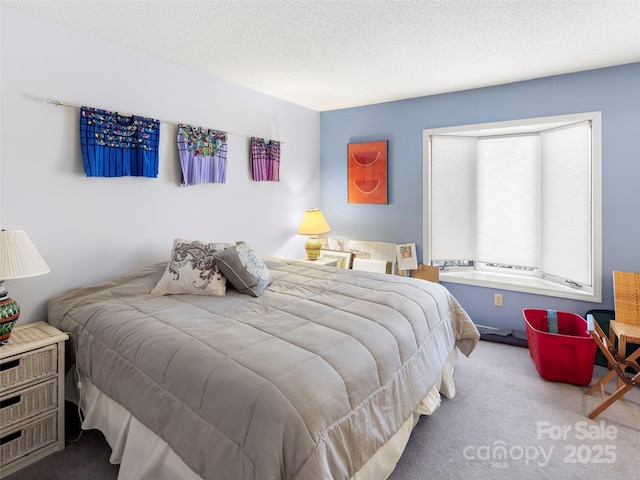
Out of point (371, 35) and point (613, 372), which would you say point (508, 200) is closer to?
point (613, 372)

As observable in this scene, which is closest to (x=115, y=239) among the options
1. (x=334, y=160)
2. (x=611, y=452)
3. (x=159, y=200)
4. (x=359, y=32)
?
(x=159, y=200)

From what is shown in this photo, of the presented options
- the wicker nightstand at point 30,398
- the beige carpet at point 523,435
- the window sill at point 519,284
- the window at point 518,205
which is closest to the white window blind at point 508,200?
the window at point 518,205

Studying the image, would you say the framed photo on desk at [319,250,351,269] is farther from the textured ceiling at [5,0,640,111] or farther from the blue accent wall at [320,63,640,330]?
the textured ceiling at [5,0,640,111]

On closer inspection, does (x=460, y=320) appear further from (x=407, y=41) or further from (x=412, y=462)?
(x=407, y=41)

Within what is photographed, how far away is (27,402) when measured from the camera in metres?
1.89

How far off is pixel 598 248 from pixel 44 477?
160 inches

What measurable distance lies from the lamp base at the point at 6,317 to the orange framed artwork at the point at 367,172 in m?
3.34

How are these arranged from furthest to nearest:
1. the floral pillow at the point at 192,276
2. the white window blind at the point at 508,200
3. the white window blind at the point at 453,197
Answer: the white window blind at the point at 453,197
the white window blind at the point at 508,200
the floral pillow at the point at 192,276

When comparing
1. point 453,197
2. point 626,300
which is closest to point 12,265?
point 453,197

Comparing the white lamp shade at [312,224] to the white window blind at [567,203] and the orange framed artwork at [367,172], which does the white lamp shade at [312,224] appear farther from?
the white window blind at [567,203]

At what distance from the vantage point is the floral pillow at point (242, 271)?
2.44 metres

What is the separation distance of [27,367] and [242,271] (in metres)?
1.23

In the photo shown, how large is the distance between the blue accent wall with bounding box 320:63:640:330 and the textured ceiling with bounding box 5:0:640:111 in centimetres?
18

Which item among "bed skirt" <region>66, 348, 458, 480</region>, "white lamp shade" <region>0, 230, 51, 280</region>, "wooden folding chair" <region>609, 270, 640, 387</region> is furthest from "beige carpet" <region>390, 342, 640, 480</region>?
"white lamp shade" <region>0, 230, 51, 280</region>
